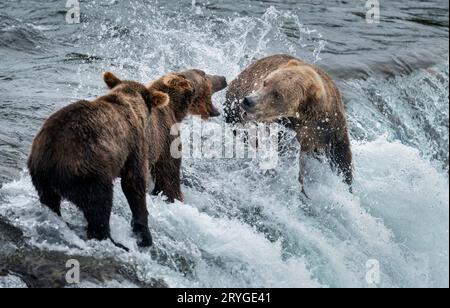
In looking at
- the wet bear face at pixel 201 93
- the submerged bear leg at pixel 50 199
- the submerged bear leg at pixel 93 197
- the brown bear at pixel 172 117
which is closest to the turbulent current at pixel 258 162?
the submerged bear leg at pixel 50 199

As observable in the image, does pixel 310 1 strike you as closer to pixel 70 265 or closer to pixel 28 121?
pixel 28 121

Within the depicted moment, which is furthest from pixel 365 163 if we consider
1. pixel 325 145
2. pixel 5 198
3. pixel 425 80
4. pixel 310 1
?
pixel 310 1

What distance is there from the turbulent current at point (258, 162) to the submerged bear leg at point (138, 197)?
101mm

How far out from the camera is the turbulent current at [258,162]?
241 inches

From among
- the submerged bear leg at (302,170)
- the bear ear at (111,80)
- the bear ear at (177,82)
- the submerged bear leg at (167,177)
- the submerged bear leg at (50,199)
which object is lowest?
the submerged bear leg at (302,170)

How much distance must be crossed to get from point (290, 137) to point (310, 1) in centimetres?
846

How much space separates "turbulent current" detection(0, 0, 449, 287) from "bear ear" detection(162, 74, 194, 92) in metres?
0.98

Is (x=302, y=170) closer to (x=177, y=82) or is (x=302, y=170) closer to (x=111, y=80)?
(x=177, y=82)

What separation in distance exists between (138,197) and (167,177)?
91 centimetres

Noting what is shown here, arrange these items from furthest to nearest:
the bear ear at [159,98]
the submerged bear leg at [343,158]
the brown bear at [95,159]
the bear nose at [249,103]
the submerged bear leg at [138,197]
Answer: the submerged bear leg at [343,158], the bear nose at [249,103], the bear ear at [159,98], the submerged bear leg at [138,197], the brown bear at [95,159]

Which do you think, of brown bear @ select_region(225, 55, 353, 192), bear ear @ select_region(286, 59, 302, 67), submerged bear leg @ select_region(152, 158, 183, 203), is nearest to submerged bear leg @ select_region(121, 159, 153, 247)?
submerged bear leg @ select_region(152, 158, 183, 203)

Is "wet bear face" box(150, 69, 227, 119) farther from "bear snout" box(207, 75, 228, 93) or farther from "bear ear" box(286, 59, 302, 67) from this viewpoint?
"bear ear" box(286, 59, 302, 67)

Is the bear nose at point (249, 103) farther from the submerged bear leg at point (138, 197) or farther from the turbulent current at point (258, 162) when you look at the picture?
the submerged bear leg at point (138, 197)

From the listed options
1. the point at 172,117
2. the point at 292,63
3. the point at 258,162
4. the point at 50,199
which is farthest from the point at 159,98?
the point at 258,162
